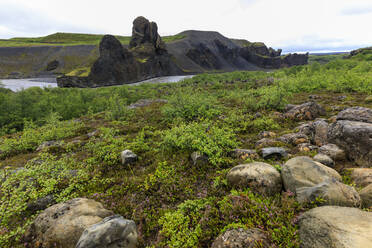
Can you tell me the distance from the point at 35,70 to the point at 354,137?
151 meters

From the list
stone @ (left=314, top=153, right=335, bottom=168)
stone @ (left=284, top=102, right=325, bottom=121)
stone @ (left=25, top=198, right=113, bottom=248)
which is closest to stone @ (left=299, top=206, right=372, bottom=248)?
stone @ (left=314, top=153, right=335, bottom=168)

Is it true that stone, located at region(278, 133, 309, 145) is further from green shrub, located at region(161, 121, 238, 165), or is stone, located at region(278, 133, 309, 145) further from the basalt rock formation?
the basalt rock formation

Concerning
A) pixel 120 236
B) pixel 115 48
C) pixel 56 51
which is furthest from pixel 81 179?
pixel 56 51

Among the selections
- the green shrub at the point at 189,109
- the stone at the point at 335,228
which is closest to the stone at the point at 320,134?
the stone at the point at 335,228

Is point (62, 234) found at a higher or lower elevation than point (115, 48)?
lower

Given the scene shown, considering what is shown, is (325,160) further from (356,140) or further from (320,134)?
(320,134)

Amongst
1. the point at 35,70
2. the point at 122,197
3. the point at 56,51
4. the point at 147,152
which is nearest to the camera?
the point at 122,197

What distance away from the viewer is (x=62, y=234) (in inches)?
148

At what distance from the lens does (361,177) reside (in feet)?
14.6

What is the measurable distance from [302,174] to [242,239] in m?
2.56

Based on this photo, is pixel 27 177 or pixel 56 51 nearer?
pixel 27 177

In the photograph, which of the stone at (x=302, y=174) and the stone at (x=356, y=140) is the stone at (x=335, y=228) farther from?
the stone at (x=356, y=140)

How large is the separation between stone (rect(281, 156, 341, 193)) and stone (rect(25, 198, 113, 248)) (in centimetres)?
515

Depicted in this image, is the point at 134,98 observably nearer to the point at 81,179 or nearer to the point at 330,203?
the point at 81,179
